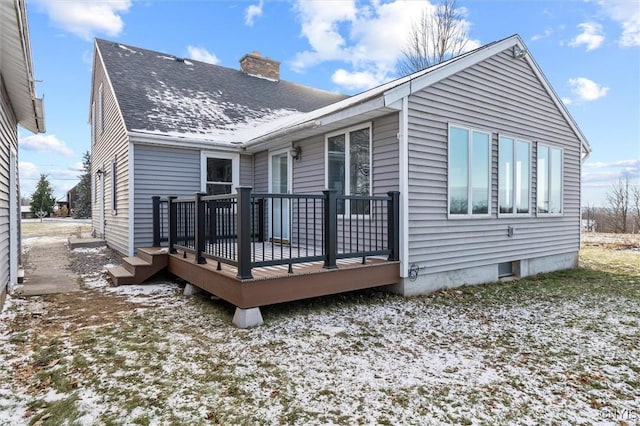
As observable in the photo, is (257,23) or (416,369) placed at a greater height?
(257,23)

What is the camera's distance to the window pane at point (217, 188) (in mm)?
8500

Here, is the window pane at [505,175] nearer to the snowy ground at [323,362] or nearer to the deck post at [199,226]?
the snowy ground at [323,362]

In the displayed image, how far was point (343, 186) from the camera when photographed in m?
6.31

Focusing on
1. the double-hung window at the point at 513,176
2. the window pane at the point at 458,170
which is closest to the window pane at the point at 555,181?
the double-hung window at the point at 513,176

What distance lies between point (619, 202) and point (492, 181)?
75.5 ft

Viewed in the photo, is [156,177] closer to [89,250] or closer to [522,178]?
[89,250]

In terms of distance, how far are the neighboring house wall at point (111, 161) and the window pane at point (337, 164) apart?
4175mm

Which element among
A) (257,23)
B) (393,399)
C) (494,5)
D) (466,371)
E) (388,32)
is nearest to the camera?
(393,399)

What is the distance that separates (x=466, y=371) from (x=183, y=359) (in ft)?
7.88

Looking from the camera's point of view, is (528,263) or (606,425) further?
(528,263)

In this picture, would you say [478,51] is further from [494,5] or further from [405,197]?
[494,5]

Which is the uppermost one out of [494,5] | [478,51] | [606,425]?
[494,5]

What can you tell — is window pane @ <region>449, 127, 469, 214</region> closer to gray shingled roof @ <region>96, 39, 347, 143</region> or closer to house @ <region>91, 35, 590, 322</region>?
house @ <region>91, 35, 590, 322</region>

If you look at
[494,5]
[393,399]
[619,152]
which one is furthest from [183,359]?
[619,152]
